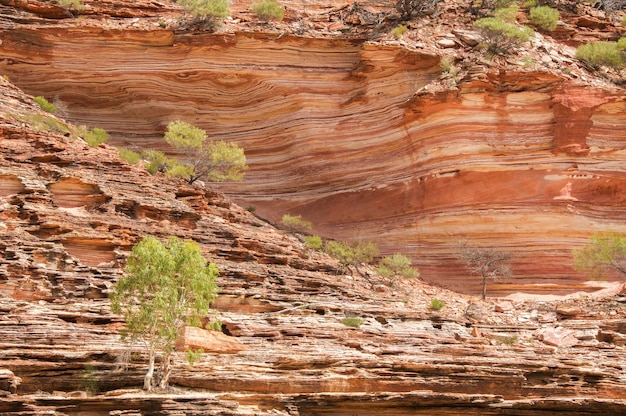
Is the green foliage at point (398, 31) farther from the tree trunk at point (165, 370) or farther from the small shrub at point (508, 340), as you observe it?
the tree trunk at point (165, 370)

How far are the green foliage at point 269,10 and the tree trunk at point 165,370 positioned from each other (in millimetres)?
21321

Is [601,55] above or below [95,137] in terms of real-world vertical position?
above

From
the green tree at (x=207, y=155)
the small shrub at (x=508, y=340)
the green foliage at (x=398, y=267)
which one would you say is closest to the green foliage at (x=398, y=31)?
the green tree at (x=207, y=155)

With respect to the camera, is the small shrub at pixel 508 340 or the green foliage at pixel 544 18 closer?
the small shrub at pixel 508 340

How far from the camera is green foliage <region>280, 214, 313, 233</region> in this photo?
1190 inches

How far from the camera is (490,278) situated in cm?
2917

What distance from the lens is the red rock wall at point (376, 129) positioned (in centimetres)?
3014

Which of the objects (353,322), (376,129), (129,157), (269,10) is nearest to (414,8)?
(376,129)

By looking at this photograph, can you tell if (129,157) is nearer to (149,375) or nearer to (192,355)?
(192,355)

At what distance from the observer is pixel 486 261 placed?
29078mm

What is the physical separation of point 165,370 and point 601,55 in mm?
23282

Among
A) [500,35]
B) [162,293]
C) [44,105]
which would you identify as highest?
[500,35]

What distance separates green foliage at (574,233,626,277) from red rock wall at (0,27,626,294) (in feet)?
2.76

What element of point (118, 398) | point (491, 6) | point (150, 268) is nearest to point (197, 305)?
point (150, 268)
